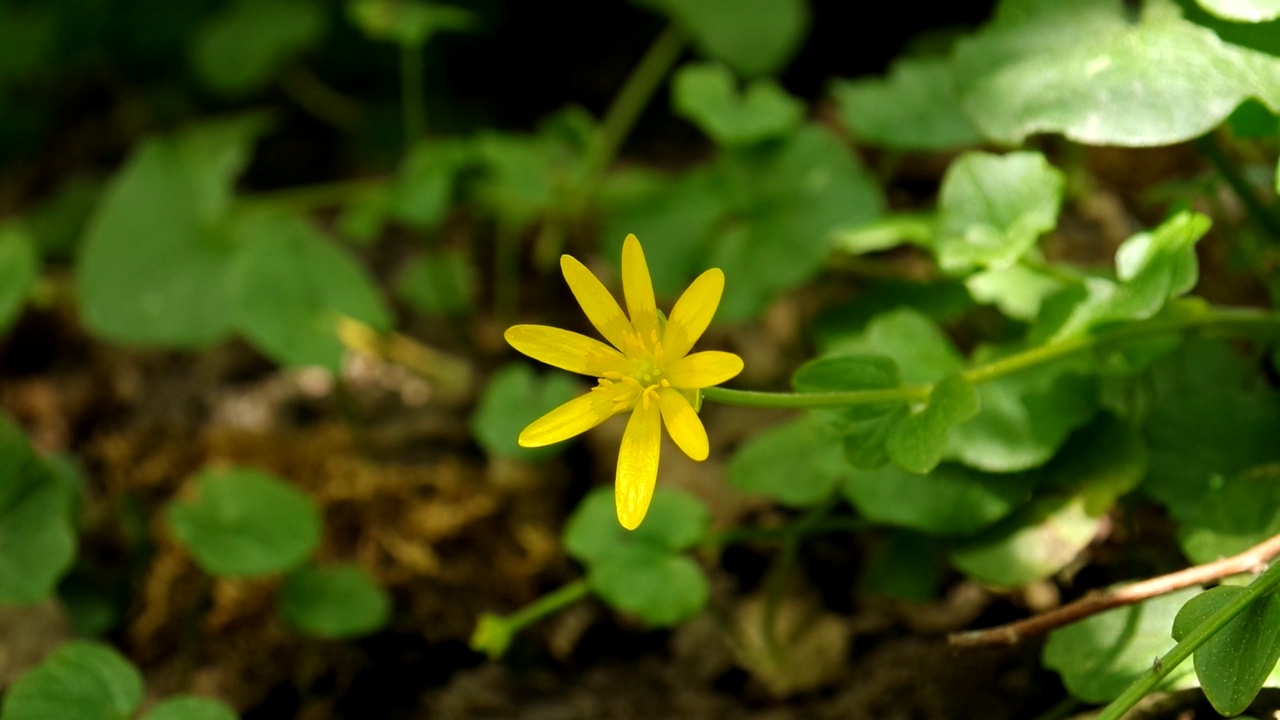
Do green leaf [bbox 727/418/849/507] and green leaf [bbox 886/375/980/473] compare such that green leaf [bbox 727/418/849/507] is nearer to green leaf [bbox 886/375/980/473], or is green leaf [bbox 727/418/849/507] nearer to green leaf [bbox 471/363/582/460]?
green leaf [bbox 886/375/980/473]

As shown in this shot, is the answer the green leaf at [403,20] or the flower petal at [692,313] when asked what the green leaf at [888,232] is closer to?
the flower petal at [692,313]

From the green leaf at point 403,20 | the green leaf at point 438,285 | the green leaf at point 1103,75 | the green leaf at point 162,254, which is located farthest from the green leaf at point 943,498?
the green leaf at point 162,254

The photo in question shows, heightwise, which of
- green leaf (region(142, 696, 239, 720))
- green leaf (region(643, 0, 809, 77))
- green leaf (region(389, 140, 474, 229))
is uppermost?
green leaf (region(389, 140, 474, 229))

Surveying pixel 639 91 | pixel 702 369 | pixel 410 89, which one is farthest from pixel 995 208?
pixel 410 89

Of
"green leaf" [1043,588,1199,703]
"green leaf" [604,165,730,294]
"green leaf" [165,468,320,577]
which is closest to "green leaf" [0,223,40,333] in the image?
"green leaf" [165,468,320,577]

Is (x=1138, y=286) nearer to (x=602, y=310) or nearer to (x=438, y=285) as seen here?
(x=602, y=310)

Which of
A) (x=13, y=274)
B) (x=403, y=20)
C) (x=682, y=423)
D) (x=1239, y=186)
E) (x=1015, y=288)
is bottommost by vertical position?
(x=1239, y=186)
